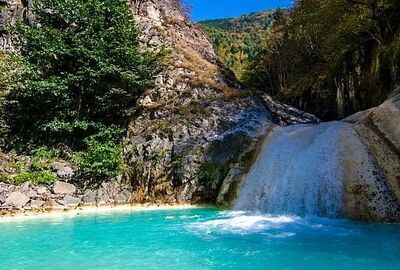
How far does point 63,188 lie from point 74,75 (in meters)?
7.33

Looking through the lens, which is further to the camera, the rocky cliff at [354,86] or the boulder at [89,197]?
the rocky cliff at [354,86]

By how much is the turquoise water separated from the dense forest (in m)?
11.4

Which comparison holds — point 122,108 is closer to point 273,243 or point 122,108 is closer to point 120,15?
point 120,15

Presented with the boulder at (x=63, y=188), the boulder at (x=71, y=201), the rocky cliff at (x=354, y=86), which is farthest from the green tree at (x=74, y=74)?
the rocky cliff at (x=354, y=86)

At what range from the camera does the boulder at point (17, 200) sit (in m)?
18.0

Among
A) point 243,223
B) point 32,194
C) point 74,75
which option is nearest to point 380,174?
point 243,223

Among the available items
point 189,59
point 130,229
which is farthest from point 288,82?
point 130,229

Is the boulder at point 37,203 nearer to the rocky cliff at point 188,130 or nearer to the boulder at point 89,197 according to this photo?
the boulder at point 89,197

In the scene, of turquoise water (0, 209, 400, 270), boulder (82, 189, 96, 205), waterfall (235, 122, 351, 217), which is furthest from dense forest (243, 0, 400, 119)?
boulder (82, 189, 96, 205)

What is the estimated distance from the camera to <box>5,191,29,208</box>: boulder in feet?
59.2

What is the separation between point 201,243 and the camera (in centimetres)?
Answer: 1103

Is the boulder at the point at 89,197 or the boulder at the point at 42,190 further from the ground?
the boulder at the point at 42,190

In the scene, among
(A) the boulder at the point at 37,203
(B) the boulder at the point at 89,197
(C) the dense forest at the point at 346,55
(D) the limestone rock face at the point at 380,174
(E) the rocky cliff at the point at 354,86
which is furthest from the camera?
(C) the dense forest at the point at 346,55

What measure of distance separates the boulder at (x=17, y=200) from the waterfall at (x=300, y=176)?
32.0ft
